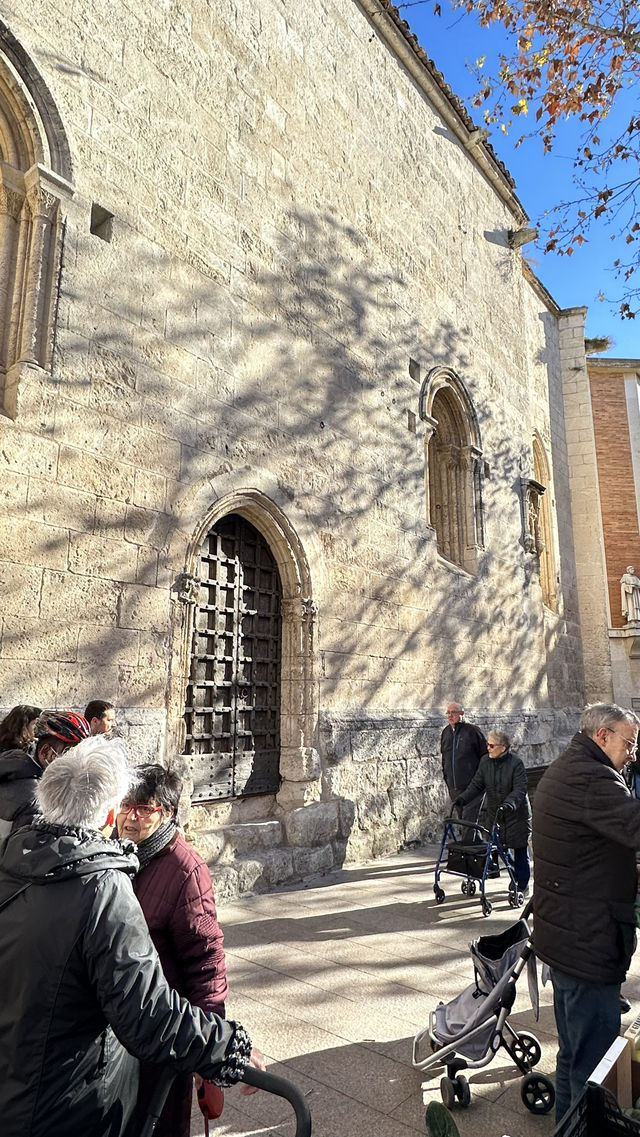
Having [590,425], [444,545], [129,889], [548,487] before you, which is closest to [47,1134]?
[129,889]

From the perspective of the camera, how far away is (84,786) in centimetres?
155

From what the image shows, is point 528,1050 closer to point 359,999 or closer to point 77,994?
point 359,999

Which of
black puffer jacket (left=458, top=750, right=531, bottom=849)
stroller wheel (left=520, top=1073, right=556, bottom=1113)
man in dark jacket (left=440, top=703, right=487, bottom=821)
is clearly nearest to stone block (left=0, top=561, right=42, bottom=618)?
stroller wheel (left=520, top=1073, right=556, bottom=1113)

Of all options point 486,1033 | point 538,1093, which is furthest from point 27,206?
point 538,1093

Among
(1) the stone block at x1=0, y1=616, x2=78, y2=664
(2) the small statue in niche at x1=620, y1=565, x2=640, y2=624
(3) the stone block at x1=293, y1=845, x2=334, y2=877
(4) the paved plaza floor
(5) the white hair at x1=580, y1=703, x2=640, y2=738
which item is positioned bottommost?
(4) the paved plaza floor

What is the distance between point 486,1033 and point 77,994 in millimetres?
2081

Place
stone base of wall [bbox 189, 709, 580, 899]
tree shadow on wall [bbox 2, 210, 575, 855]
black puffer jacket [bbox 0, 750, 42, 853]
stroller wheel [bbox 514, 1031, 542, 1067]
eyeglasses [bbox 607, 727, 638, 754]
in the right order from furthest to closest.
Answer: stone base of wall [bbox 189, 709, 580, 899] → tree shadow on wall [bbox 2, 210, 575, 855] → stroller wheel [bbox 514, 1031, 542, 1067] → black puffer jacket [bbox 0, 750, 42, 853] → eyeglasses [bbox 607, 727, 638, 754]

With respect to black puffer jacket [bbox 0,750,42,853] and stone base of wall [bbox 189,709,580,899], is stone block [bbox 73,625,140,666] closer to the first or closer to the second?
stone base of wall [bbox 189,709,580,899]

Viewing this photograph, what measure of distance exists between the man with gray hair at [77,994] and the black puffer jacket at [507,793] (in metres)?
4.30

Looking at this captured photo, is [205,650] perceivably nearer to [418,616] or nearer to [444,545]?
[418,616]

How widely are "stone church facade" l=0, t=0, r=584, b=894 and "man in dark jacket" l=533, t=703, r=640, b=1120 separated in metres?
3.08

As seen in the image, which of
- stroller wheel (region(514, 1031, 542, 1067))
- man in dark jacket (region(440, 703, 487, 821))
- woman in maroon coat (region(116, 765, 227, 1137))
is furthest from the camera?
man in dark jacket (region(440, 703, 487, 821))

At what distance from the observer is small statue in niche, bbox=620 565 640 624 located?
1633cm

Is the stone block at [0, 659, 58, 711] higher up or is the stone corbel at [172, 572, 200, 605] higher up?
the stone corbel at [172, 572, 200, 605]
